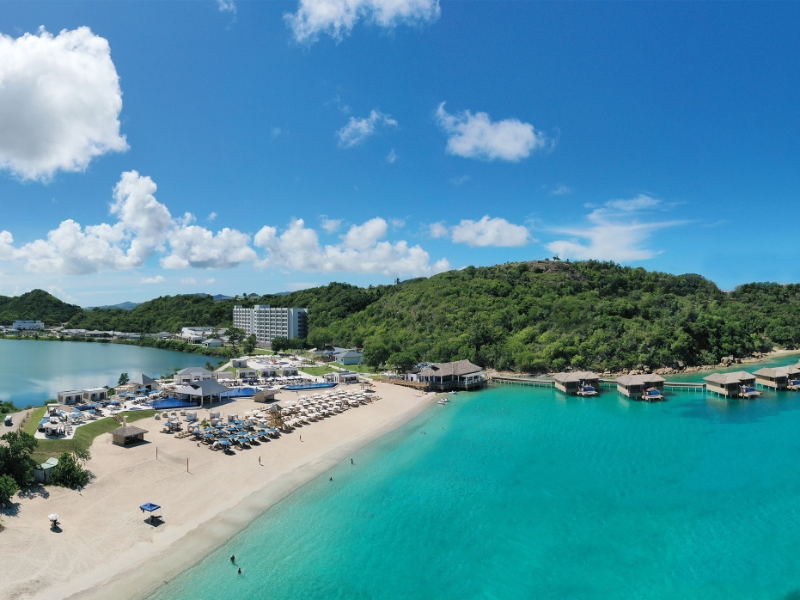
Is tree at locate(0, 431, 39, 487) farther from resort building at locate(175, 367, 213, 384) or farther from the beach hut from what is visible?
resort building at locate(175, 367, 213, 384)

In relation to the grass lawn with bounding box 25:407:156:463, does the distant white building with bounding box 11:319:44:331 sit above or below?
above

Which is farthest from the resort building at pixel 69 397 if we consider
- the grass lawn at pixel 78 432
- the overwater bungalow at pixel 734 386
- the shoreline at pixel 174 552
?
the overwater bungalow at pixel 734 386

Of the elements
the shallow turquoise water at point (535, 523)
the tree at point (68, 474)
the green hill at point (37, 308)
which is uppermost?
the green hill at point (37, 308)

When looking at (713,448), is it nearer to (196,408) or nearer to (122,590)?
(122,590)

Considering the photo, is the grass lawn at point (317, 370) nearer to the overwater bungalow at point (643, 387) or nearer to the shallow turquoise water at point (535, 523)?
the shallow turquoise water at point (535, 523)

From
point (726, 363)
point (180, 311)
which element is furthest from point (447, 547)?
point (180, 311)

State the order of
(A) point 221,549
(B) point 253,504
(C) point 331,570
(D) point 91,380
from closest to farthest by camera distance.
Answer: (C) point 331,570 < (A) point 221,549 < (B) point 253,504 < (D) point 91,380

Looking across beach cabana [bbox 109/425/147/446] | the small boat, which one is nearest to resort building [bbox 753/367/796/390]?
the small boat
